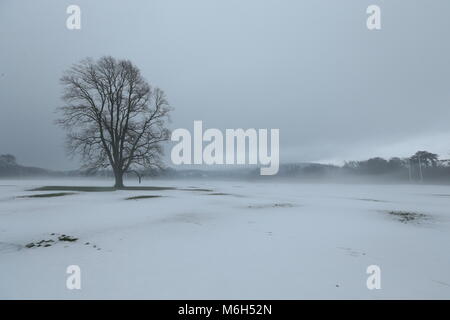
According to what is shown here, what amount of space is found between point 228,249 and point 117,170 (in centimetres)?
2096

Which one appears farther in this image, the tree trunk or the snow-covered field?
the tree trunk

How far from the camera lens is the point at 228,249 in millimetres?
4945

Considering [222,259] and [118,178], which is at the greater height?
[118,178]

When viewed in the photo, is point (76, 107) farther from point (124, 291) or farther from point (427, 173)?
point (427, 173)

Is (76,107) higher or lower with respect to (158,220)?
higher

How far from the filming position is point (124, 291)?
127 inches

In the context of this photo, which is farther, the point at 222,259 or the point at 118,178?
the point at 118,178

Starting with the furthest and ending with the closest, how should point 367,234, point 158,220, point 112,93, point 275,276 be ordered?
point 112,93
point 158,220
point 367,234
point 275,276

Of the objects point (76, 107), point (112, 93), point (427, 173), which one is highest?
point (112, 93)

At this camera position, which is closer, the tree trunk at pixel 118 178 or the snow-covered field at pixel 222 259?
the snow-covered field at pixel 222 259
